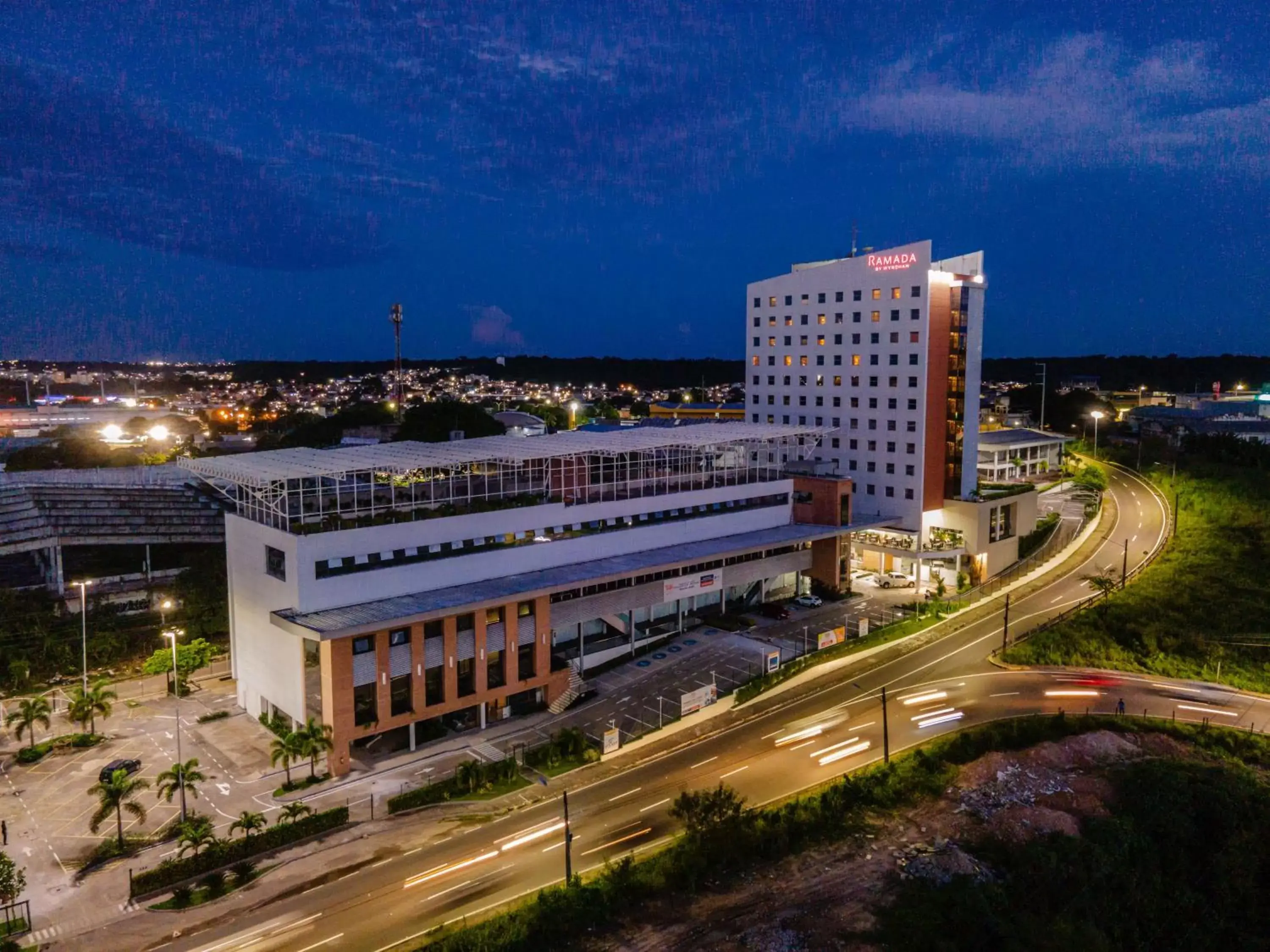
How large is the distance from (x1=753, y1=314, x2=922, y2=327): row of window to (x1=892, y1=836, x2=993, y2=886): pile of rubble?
46777mm

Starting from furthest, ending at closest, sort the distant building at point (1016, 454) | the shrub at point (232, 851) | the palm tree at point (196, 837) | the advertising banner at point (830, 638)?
the distant building at point (1016, 454) → the advertising banner at point (830, 638) → the palm tree at point (196, 837) → the shrub at point (232, 851)

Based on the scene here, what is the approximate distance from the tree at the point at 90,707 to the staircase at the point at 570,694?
21.9 meters

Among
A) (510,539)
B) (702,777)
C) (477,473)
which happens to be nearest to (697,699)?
(702,777)

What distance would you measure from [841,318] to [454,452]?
1629 inches

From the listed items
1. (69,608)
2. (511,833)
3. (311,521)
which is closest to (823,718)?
(511,833)

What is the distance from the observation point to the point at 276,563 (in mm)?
39594

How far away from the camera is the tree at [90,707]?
38562 millimetres

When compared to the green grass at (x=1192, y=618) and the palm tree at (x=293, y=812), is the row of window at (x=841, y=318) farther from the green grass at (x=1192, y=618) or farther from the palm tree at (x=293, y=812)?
the palm tree at (x=293, y=812)

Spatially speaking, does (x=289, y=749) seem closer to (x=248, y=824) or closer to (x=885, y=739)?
(x=248, y=824)

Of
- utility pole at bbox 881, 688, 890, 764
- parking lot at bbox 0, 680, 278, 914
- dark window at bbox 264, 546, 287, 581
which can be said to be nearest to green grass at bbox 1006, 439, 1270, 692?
utility pole at bbox 881, 688, 890, 764

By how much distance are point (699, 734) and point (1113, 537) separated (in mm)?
52657

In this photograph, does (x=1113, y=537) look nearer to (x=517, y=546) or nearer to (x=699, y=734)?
(x=699, y=734)

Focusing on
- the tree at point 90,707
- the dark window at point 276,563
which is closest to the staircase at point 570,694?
the dark window at point 276,563

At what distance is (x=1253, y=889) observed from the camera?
35594 mm
